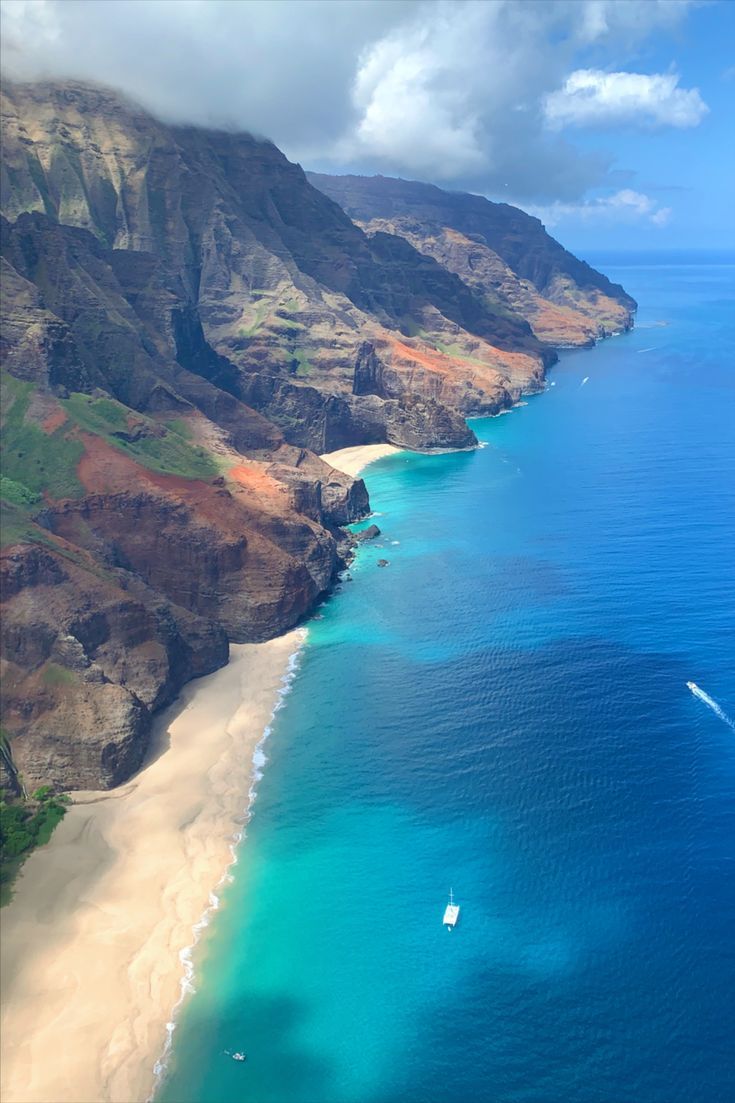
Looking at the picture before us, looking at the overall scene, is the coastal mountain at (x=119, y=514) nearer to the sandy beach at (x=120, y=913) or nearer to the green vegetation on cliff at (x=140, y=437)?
the green vegetation on cliff at (x=140, y=437)

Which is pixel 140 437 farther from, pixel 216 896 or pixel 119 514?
pixel 216 896

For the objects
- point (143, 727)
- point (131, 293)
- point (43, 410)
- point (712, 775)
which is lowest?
point (712, 775)

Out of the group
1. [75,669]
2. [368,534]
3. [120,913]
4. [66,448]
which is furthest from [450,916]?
[368,534]

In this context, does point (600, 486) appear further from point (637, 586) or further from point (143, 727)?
point (143, 727)

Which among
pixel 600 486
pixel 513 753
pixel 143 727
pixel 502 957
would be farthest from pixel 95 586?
pixel 600 486

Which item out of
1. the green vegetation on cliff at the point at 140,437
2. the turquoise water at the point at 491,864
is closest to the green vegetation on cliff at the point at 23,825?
the turquoise water at the point at 491,864
